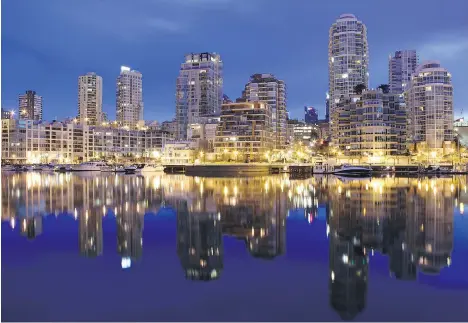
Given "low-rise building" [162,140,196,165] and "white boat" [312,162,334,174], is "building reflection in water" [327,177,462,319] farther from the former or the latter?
"low-rise building" [162,140,196,165]

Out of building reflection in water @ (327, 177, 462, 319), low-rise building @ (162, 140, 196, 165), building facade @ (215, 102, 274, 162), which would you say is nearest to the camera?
building reflection in water @ (327, 177, 462, 319)

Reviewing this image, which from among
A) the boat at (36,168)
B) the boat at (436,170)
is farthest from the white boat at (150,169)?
the boat at (436,170)

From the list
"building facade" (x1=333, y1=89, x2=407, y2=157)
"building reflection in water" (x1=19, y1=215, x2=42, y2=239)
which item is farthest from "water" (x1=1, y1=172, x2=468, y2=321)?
"building facade" (x1=333, y1=89, x2=407, y2=157)

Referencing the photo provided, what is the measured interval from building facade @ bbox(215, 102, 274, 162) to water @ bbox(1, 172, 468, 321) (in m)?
133

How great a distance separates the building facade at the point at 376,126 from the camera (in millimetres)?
157250

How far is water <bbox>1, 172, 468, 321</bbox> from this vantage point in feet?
44.9

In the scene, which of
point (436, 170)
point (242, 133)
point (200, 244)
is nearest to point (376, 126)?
point (436, 170)

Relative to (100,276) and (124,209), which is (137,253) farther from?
(124,209)

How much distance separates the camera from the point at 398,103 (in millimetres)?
163875

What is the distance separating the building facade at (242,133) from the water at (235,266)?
13334 centimetres

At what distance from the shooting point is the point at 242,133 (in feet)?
556

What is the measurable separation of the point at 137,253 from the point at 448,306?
12866 mm

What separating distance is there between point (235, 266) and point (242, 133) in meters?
151

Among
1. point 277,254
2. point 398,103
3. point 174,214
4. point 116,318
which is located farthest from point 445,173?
point 116,318
